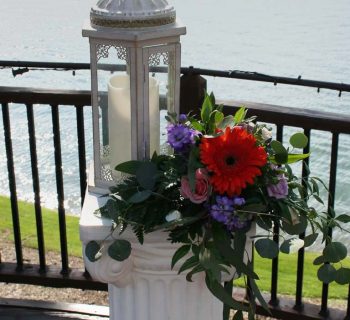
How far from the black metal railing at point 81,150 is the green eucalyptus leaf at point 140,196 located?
448mm

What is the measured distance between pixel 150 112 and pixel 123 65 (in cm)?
14

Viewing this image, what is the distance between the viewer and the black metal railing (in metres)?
2.13

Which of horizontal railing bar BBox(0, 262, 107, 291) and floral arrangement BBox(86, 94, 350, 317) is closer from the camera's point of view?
floral arrangement BBox(86, 94, 350, 317)

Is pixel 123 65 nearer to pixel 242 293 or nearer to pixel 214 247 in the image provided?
pixel 214 247

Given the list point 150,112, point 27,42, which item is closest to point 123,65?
point 150,112

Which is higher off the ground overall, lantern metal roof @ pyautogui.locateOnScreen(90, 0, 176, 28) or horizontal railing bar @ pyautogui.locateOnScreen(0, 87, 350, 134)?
lantern metal roof @ pyautogui.locateOnScreen(90, 0, 176, 28)

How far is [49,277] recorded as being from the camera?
A: 261 cm

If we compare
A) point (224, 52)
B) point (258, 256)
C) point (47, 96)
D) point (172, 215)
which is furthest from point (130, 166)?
point (224, 52)

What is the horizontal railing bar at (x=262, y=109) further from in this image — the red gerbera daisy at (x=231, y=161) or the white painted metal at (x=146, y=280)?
the red gerbera daisy at (x=231, y=161)

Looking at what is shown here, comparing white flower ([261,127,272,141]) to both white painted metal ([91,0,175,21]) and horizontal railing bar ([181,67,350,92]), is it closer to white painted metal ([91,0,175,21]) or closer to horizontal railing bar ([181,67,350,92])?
white painted metal ([91,0,175,21])

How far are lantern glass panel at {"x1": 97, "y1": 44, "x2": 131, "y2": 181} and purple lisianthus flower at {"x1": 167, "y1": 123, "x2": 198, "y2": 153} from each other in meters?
0.18

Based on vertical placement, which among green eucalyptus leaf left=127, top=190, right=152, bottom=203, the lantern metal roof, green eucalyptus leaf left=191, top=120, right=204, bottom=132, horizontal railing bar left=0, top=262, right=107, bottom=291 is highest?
the lantern metal roof

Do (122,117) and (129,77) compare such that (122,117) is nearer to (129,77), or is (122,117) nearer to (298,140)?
(129,77)

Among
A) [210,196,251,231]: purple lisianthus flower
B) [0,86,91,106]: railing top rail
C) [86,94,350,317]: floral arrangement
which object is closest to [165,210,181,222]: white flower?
[86,94,350,317]: floral arrangement
